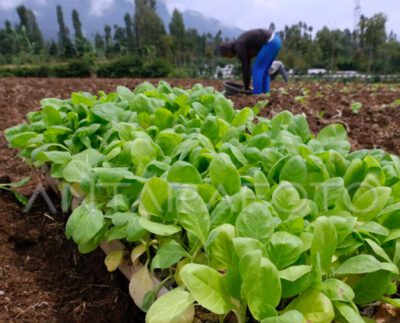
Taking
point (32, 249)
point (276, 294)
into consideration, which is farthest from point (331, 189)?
point (32, 249)

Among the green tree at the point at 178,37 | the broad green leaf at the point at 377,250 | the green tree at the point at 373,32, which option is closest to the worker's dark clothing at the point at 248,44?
the broad green leaf at the point at 377,250

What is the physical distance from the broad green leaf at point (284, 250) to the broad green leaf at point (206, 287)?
0.15 meters

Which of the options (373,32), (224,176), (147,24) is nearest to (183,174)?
(224,176)

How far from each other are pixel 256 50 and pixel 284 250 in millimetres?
7499

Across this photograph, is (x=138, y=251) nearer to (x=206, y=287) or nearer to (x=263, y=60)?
(x=206, y=287)

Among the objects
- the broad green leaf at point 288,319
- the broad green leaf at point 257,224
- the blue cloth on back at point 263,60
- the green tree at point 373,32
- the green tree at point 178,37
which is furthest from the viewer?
the green tree at point 178,37

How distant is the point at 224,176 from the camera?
1.31 meters

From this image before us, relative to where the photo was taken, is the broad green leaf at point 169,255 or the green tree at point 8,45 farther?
the green tree at point 8,45

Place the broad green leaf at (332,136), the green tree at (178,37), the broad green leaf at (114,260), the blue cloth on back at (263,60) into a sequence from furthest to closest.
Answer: the green tree at (178,37) → the blue cloth on back at (263,60) → the broad green leaf at (332,136) → the broad green leaf at (114,260)

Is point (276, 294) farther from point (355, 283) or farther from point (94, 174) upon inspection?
point (94, 174)

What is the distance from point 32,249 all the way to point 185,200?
62.4 inches

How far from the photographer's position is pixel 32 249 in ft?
7.71

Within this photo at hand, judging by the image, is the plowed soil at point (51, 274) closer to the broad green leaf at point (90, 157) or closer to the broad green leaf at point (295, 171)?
the broad green leaf at point (295, 171)

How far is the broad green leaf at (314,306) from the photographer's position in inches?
37.0
